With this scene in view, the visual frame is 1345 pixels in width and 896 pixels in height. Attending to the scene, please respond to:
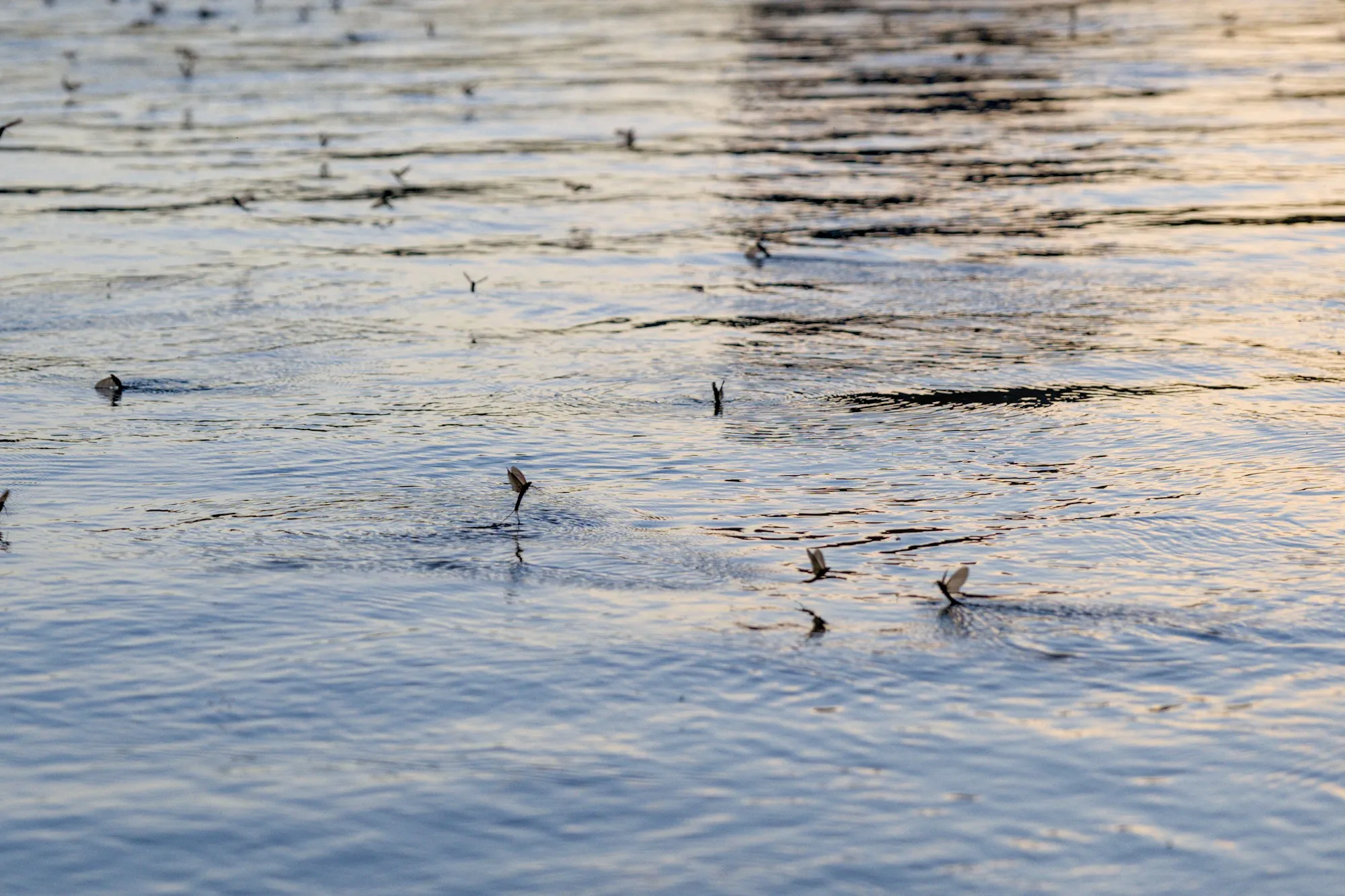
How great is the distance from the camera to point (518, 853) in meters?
3.66

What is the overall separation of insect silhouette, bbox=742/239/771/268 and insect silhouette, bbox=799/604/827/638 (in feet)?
19.2

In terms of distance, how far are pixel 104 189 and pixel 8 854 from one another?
10.8 meters

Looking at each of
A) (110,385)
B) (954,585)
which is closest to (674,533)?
(954,585)

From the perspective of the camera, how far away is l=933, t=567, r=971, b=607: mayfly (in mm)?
4852

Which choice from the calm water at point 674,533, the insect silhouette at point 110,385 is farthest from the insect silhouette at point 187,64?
the insect silhouette at point 110,385

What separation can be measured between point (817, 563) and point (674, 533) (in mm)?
698

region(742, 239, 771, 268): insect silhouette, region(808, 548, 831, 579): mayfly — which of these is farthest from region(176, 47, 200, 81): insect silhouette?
region(808, 548, 831, 579): mayfly

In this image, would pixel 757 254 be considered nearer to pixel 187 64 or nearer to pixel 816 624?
pixel 816 624

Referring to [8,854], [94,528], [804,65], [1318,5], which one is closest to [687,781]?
[8,854]

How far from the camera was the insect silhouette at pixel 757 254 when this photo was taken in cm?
1065

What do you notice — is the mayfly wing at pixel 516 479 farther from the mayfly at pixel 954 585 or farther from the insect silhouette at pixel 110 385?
the insect silhouette at pixel 110 385

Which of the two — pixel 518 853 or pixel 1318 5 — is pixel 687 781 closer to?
pixel 518 853

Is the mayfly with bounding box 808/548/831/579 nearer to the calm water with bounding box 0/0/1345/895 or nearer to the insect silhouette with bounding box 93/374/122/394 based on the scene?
the calm water with bounding box 0/0/1345/895

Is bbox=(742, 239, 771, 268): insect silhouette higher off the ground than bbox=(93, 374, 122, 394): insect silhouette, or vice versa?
bbox=(742, 239, 771, 268): insect silhouette
